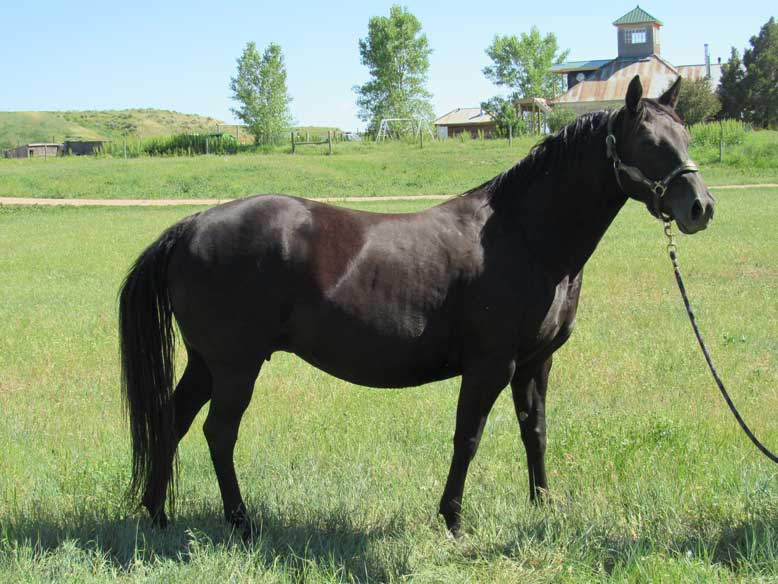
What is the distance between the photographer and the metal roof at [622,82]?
64625 mm

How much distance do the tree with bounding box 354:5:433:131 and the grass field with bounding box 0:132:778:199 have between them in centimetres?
3629

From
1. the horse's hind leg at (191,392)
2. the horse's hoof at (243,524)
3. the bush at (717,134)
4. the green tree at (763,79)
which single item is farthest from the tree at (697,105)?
the horse's hoof at (243,524)

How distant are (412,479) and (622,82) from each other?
2625 inches

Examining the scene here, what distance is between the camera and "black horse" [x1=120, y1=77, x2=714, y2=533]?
13.6ft

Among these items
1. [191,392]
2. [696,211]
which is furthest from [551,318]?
[191,392]

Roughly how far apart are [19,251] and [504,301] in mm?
17038

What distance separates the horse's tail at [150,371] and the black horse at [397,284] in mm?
11

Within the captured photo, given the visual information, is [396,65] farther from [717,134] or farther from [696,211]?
[696,211]

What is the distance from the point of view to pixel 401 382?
4.35 metres

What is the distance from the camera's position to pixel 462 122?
92.9 meters

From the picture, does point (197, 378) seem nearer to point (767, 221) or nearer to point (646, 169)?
point (646, 169)

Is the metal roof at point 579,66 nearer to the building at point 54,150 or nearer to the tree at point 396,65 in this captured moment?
the tree at point 396,65

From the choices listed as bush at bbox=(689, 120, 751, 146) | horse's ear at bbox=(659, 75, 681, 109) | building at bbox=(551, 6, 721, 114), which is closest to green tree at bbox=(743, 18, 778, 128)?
building at bbox=(551, 6, 721, 114)

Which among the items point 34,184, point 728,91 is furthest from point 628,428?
point 728,91
